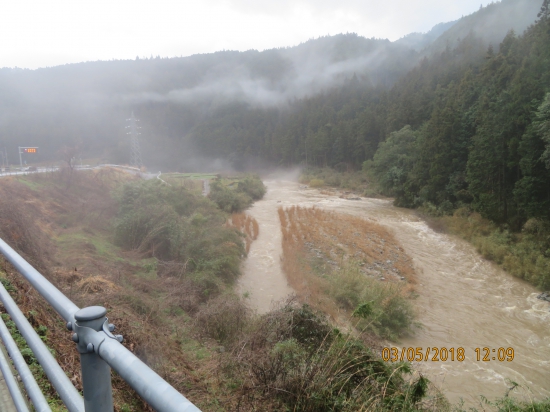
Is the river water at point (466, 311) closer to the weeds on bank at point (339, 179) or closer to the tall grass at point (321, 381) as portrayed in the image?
the tall grass at point (321, 381)

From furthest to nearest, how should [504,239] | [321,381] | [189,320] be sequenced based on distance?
[504,239] → [189,320] → [321,381]

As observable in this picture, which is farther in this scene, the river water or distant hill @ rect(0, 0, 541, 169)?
distant hill @ rect(0, 0, 541, 169)

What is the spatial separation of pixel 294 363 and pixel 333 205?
1181 inches

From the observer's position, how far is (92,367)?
3.69ft

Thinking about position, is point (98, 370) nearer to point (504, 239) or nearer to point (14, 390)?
point (14, 390)

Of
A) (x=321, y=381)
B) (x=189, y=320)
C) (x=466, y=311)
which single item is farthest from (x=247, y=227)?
(x=321, y=381)

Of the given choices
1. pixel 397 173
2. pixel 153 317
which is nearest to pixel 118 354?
pixel 153 317

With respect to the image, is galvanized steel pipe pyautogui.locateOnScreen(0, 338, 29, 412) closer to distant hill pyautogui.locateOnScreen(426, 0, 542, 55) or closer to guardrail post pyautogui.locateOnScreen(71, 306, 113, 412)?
guardrail post pyautogui.locateOnScreen(71, 306, 113, 412)

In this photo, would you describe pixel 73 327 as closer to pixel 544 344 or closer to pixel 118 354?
pixel 118 354
